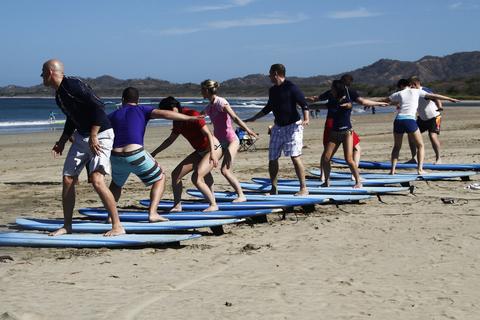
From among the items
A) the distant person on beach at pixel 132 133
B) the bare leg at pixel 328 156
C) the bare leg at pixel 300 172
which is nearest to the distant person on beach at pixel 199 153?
the distant person on beach at pixel 132 133

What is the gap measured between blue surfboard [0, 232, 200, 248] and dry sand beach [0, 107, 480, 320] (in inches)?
3.0

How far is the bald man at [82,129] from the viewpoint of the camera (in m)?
6.95

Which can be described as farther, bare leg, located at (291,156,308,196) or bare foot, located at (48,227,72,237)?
Answer: bare leg, located at (291,156,308,196)

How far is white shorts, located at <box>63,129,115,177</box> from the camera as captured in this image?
23.2 feet

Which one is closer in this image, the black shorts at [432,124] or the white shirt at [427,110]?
the black shorts at [432,124]

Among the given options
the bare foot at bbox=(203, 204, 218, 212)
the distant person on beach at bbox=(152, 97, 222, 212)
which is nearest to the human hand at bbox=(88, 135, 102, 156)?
the distant person on beach at bbox=(152, 97, 222, 212)

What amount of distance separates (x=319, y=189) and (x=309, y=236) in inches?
112

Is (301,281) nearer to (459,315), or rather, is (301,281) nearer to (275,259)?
(275,259)

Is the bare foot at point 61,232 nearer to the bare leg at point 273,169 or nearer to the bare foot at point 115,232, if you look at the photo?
the bare foot at point 115,232

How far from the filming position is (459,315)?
4824mm

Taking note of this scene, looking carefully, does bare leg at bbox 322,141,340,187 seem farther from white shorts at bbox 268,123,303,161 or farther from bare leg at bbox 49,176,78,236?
bare leg at bbox 49,176,78,236

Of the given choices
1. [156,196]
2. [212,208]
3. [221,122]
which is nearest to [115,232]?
[156,196]

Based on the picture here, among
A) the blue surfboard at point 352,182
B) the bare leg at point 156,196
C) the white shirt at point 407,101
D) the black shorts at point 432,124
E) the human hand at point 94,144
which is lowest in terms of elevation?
the blue surfboard at point 352,182

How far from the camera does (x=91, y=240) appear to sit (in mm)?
7211
